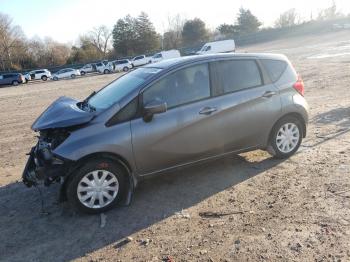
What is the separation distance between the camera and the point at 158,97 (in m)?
5.40

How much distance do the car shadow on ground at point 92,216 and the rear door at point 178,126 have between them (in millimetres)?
458

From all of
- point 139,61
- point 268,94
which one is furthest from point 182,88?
point 139,61

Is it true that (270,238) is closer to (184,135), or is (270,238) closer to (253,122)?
(184,135)

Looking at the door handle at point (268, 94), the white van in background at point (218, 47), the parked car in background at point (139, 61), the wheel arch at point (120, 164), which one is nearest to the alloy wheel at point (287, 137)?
the door handle at point (268, 94)

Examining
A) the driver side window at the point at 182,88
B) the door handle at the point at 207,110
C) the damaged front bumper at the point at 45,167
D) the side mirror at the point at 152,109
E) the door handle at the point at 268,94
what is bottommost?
the damaged front bumper at the point at 45,167

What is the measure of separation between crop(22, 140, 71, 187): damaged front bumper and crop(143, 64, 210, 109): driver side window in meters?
1.33

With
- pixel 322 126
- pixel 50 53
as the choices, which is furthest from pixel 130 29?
pixel 322 126

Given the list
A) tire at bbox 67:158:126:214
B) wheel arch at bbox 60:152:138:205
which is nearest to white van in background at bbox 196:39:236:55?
wheel arch at bbox 60:152:138:205

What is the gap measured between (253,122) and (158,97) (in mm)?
1607

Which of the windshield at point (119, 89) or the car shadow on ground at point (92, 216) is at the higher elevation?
the windshield at point (119, 89)

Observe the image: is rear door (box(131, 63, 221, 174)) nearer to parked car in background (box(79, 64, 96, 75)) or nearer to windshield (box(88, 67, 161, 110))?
windshield (box(88, 67, 161, 110))

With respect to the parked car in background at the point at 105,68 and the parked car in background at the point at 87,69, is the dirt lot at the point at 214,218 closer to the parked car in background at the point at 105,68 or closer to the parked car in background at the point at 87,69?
the parked car in background at the point at 105,68

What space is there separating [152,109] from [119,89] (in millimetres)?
873

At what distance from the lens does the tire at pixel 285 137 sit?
6.40 metres
